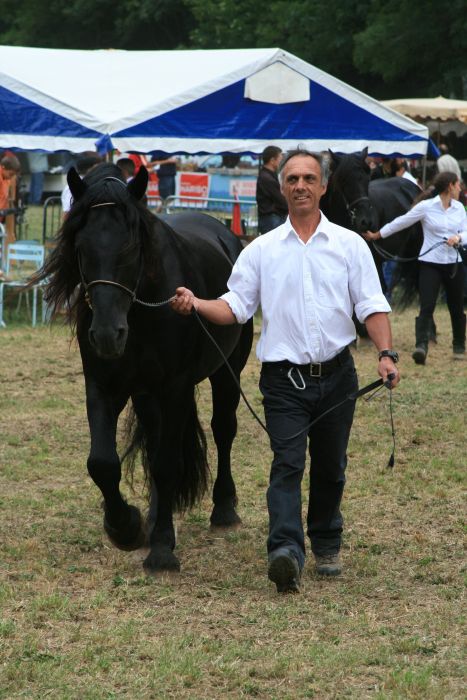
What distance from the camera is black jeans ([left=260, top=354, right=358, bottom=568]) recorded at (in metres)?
4.95

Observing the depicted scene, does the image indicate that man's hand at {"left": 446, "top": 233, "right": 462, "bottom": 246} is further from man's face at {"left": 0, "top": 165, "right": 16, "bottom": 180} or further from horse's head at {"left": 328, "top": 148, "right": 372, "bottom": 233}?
man's face at {"left": 0, "top": 165, "right": 16, "bottom": 180}

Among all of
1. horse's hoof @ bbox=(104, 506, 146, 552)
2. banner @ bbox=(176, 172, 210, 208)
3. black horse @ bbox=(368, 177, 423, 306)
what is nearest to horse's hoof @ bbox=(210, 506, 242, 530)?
horse's hoof @ bbox=(104, 506, 146, 552)

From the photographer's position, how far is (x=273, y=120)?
15000 mm

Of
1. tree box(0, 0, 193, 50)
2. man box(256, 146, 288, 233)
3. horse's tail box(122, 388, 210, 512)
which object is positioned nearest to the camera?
horse's tail box(122, 388, 210, 512)

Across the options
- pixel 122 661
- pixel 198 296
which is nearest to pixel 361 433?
pixel 198 296

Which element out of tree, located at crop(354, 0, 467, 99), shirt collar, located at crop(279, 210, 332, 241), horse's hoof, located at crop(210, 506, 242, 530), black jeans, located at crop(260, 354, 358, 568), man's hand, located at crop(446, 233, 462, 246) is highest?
tree, located at crop(354, 0, 467, 99)

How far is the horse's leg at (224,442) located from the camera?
20.3 ft

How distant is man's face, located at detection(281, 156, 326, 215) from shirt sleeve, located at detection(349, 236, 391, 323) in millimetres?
272

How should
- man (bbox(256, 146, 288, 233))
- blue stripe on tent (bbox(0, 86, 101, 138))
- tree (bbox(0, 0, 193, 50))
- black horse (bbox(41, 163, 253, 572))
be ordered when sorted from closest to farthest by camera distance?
1. black horse (bbox(41, 163, 253, 572))
2. blue stripe on tent (bbox(0, 86, 101, 138))
3. man (bbox(256, 146, 288, 233))
4. tree (bbox(0, 0, 193, 50))

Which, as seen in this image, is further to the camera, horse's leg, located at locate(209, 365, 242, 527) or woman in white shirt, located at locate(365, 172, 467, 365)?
woman in white shirt, located at locate(365, 172, 467, 365)

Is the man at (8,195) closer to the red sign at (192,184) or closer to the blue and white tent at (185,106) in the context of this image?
the blue and white tent at (185,106)

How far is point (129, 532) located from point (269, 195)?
32.6 feet

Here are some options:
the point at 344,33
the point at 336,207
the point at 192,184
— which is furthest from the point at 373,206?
the point at 344,33

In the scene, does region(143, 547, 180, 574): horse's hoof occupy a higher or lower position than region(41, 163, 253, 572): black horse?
lower
